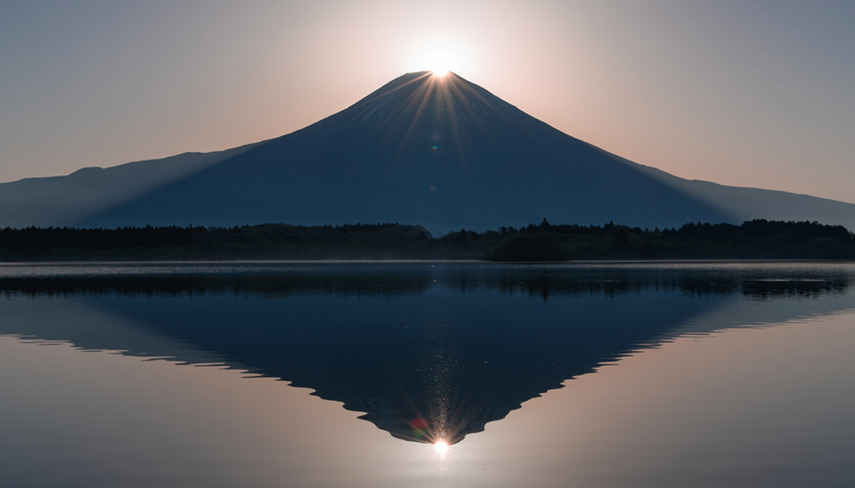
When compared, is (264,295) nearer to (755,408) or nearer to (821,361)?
(821,361)

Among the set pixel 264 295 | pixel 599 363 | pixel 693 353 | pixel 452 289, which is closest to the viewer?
pixel 599 363

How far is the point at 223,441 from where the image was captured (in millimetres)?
15266

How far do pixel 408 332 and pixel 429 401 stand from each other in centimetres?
1543

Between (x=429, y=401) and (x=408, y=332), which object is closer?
(x=429, y=401)

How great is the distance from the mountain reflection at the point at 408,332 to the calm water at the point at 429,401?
0.13 metres

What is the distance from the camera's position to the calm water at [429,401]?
13.4 meters

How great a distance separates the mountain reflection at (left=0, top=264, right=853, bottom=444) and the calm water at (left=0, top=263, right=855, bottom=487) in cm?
13

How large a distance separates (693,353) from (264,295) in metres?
38.6

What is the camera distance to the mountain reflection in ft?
66.1

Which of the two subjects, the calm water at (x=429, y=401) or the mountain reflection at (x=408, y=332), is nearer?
the calm water at (x=429, y=401)

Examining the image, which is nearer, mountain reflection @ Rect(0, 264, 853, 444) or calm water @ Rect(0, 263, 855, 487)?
calm water @ Rect(0, 263, 855, 487)

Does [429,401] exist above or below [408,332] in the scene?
below

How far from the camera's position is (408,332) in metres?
34.5

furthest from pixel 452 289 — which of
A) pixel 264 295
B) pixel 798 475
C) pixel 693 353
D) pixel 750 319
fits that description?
pixel 798 475
